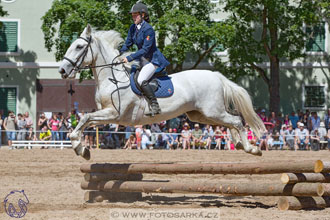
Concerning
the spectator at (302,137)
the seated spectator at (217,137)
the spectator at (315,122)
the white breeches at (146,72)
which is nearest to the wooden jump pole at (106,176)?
the white breeches at (146,72)

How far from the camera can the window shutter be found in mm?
32250

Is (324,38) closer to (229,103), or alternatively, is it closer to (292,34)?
(292,34)

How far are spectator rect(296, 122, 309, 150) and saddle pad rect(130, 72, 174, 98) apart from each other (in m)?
14.2

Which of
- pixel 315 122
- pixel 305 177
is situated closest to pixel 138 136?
pixel 315 122

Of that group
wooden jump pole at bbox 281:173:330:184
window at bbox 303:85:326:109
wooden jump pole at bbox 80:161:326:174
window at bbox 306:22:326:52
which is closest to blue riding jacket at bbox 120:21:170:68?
wooden jump pole at bbox 80:161:326:174

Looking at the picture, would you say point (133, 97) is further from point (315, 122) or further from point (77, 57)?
point (315, 122)

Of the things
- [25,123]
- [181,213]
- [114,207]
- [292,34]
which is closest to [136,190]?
[114,207]

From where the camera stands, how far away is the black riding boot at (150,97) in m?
10.7

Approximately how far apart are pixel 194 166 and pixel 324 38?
970 inches

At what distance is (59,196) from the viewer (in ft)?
35.2

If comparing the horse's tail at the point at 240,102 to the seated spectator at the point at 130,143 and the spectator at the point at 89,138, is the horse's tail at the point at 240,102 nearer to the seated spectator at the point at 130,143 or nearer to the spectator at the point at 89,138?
the seated spectator at the point at 130,143

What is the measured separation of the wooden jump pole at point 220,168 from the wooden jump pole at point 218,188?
0.59 ft

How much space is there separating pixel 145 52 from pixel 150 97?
75cm

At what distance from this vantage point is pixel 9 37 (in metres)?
32.3
